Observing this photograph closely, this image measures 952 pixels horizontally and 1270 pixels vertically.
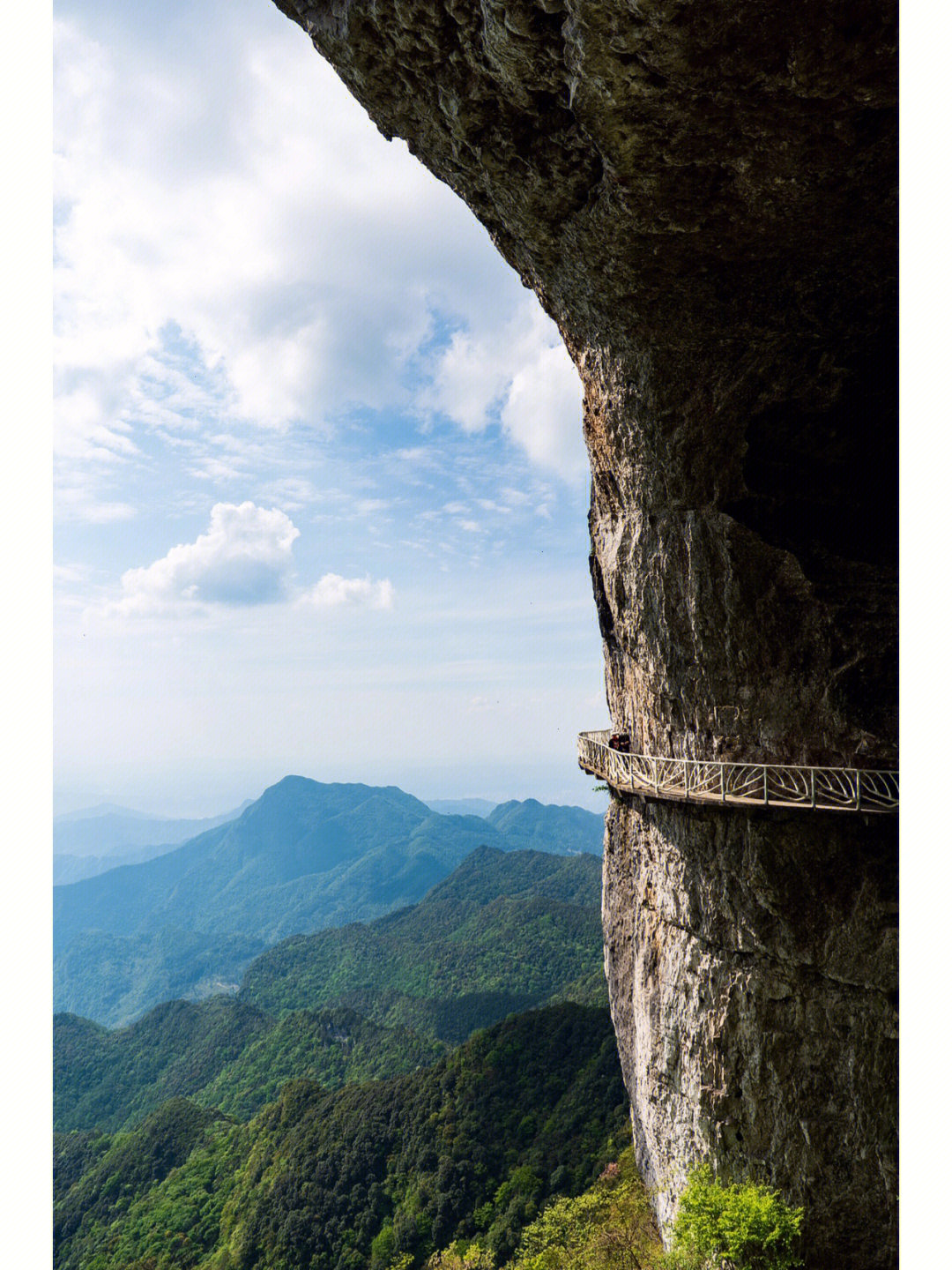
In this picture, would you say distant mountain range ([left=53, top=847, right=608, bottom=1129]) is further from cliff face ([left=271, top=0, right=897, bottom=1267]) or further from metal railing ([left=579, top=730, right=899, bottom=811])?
metal railing ([left=579, top=730, right=899, bottom=811])

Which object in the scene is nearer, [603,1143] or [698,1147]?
[698,1147]

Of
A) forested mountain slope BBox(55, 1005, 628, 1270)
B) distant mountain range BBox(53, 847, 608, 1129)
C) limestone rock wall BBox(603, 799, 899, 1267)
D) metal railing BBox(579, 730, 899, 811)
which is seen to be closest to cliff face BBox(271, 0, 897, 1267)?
limestone rock wall BBox(603, 799, 899, 1267)

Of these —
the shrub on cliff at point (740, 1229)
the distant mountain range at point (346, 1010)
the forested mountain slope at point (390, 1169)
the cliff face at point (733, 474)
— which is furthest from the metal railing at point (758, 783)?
the distant mountain range at point (346, 1010)

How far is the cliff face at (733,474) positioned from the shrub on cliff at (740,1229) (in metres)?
0.39

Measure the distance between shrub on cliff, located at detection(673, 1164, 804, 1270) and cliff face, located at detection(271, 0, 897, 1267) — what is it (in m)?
0.39

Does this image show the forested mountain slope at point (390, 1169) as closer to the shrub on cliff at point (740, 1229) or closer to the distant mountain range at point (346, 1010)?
the distant mountain range at point (346, 1010)

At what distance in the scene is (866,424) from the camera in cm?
1126

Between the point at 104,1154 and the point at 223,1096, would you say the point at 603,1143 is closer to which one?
Result: the point at 104,1154

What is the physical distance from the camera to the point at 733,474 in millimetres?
10781

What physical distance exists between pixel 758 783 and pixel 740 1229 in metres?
5.85

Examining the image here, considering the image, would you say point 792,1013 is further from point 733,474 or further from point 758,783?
point 733,474

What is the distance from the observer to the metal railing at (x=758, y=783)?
8.93 meters

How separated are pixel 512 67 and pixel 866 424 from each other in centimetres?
727

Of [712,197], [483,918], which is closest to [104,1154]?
[483,918]
